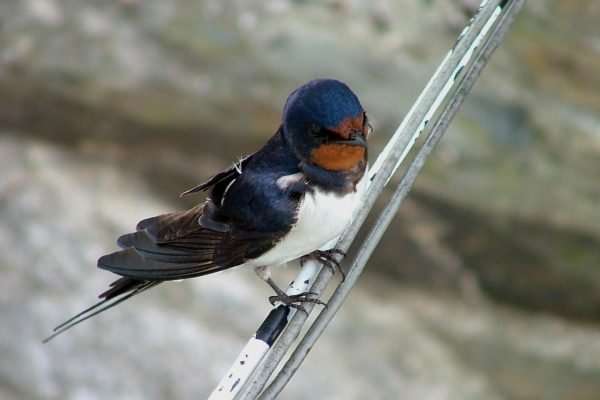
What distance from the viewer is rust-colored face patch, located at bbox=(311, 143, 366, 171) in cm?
164

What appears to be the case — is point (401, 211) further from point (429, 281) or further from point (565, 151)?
point (565, 151)

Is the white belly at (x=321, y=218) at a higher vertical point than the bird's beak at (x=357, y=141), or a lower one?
lower

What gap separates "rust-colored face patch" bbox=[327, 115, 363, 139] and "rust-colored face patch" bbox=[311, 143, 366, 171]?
0.10ft

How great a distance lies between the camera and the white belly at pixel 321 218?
168cm

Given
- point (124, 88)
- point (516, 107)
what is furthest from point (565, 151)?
point (124, 88)

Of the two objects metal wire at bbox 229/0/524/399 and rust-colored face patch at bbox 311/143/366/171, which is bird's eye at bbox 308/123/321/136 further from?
metal wire at bbox 229/0/524/399

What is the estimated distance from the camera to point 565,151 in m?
4.39

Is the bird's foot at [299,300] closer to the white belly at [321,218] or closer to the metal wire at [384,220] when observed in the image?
the metal wire at [384,220]

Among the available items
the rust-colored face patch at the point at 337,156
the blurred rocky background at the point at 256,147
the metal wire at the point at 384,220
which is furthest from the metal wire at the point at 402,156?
the blurred rocky background at the point at 256,147

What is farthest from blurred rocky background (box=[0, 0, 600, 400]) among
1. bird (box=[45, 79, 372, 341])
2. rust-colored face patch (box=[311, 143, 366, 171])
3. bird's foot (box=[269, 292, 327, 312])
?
bird's foot (box=[269, 292, 327, 312])

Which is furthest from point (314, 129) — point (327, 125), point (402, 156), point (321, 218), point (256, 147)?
point (256, 147)

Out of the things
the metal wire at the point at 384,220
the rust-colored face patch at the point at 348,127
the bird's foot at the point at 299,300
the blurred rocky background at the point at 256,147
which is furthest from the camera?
the blurred rocky background at the point at 256,147

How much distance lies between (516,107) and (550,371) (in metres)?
1.18

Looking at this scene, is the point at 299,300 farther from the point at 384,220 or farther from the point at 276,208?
the point at 276,208
